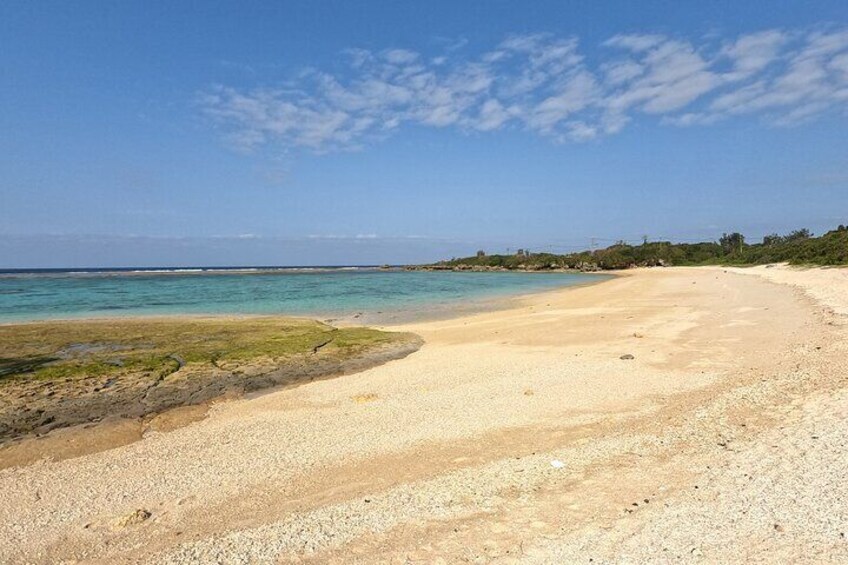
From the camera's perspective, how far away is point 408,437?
283 inches

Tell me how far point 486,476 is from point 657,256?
11708 centimetres

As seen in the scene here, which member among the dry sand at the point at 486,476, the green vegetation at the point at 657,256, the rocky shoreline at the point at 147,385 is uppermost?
the green vegetation at the point at 657,256

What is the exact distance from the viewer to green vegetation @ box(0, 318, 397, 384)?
13.2 metres

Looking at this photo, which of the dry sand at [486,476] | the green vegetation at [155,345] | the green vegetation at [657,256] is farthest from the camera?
the green vegetation at [657,256]

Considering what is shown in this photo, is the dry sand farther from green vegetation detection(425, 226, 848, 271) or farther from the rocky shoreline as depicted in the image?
green vegetation detection(425, 226, 848, 271)

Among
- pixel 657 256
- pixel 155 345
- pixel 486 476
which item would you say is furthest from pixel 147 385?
pixel 657 256

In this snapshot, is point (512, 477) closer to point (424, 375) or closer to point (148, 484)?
point (148, 484)

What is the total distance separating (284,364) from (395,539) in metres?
9.76

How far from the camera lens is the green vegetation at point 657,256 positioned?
7822 centimetres

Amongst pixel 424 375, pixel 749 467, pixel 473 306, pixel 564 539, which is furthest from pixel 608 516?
pixel 473 306

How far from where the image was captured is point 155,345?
16953 millimetres

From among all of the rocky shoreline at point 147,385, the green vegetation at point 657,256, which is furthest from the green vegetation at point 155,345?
the green vegetation at point 657,256

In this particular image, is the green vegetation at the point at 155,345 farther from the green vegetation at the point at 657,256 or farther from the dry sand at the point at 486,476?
the green vegetation at the point at 657,256

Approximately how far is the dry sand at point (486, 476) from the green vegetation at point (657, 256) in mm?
65879
